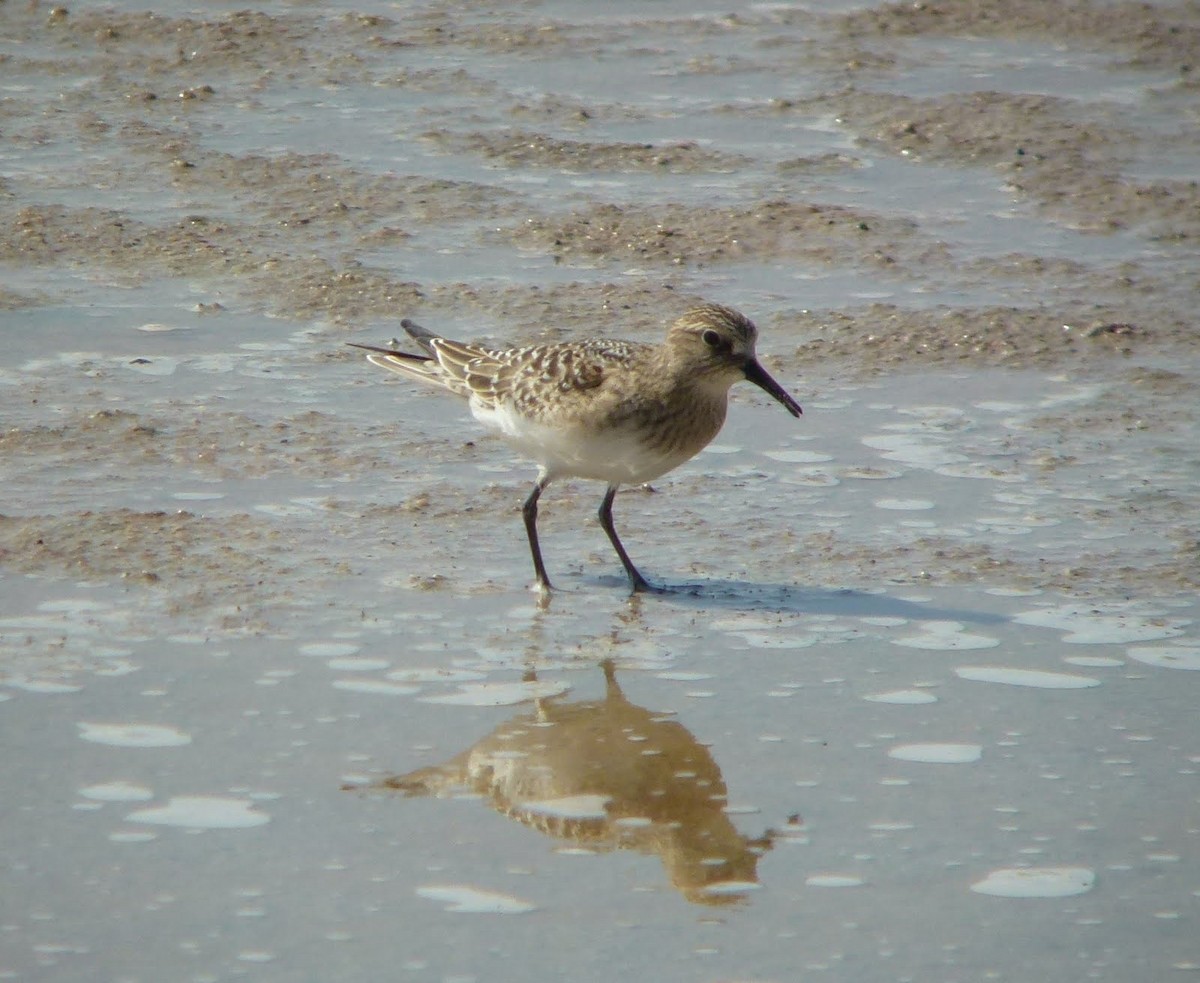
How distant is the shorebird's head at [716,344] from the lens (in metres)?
6.84

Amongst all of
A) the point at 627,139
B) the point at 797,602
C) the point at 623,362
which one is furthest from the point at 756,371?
the point at 627,139

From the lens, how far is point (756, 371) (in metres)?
6.93

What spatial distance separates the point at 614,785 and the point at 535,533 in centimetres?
152

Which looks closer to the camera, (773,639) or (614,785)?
(614,785)

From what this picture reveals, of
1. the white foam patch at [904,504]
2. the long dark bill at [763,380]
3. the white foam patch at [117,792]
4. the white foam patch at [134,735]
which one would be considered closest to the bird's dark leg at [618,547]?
the long dark bill at [763,380]

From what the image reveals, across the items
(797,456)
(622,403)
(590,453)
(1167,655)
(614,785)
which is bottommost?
(614,785)

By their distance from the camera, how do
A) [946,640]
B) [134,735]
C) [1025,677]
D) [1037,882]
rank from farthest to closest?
1. [946,640]
2. [1025,677]
3. [134,735]
4. [1037,882]

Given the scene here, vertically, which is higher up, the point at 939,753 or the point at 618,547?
the point at 618,547

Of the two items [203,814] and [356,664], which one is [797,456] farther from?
[203,814]

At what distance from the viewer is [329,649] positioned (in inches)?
238

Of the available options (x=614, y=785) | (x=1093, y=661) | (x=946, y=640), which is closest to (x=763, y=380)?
(x=946, y=640)

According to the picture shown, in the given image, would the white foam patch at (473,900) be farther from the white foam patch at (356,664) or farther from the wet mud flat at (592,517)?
the white foam patch at (356,664)

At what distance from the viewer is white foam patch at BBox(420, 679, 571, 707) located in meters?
5.75

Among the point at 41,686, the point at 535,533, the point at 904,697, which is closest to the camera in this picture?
the point at 41,686
